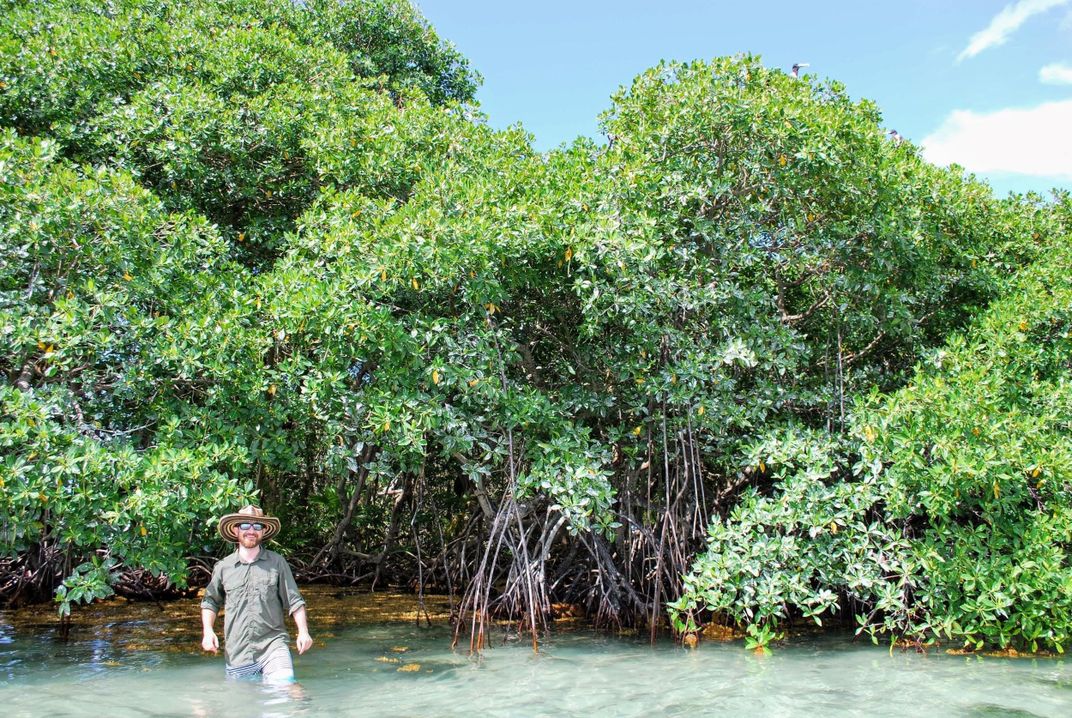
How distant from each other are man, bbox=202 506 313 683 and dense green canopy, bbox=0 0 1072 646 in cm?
40

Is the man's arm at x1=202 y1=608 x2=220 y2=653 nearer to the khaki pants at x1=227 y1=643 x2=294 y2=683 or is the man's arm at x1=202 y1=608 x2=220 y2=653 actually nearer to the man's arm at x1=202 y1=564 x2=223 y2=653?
the man's arm at x1=202 y1=564 x2=223 y2=653

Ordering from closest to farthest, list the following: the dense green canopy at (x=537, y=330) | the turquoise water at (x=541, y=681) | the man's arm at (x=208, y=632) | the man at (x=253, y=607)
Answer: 1. the turquoise water at (x=541, y=681)
2. the man's arm at (x=208, y=632)
3. the man at (x=253, y=607)
4. the dense green canopy at (x=537, y=330)

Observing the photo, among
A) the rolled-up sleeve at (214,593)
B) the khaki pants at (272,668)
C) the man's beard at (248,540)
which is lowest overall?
the khaki pants at (272,668)

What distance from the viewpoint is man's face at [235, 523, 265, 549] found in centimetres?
502

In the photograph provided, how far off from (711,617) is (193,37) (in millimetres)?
6817

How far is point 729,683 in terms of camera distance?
5215 mm

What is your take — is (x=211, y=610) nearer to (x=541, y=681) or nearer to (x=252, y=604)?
(x=252, y=604)

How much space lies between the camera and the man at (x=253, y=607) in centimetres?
496

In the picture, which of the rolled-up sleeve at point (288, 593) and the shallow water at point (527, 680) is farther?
the rolled-up sleeve at point (288, 593)

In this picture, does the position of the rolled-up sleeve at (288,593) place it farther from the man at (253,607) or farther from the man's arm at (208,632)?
the man's arm at (208,632)

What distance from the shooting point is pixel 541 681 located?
5.36 metres

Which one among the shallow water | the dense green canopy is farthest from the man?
the dense green canopy

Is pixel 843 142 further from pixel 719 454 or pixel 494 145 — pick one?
pixel 494 145

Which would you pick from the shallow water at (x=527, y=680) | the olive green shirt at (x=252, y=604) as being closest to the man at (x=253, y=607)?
the olive green shirt at (x=252, y=604)
